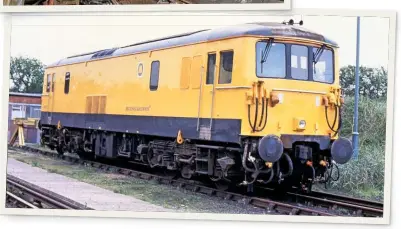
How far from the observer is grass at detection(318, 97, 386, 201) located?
6754mm

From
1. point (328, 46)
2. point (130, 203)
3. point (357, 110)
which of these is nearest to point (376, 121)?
point (357, 110)

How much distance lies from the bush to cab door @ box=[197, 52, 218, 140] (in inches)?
47.7

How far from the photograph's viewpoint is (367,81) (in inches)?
269

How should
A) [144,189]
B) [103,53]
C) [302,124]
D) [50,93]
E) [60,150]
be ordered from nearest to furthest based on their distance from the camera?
[302,124]
[144,189]
[103,53]
[50,93]
[60,150]

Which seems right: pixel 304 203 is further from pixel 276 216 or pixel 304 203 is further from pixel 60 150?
pixel 60 150

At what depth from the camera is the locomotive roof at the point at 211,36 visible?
6863mm

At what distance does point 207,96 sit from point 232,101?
32cm

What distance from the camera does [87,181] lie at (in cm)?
739

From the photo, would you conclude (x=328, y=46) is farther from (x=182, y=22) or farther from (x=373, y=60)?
(x=182, y=22)

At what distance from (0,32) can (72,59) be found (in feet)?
2.68

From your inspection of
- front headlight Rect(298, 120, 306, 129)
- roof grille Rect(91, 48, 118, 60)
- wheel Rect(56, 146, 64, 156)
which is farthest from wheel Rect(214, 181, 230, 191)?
wheel Rect(56, 146, 64, 156)

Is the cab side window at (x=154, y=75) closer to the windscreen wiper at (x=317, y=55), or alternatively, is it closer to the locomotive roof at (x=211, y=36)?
the locomotive roof at (x=211, y=36)

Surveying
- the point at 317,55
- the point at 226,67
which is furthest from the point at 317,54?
the point at 226,67

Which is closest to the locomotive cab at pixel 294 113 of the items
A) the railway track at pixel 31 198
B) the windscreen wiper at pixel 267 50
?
the windscreen wiper at pixel 267 50
